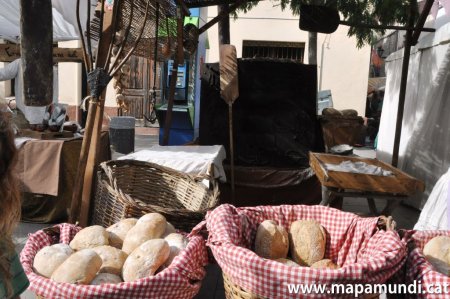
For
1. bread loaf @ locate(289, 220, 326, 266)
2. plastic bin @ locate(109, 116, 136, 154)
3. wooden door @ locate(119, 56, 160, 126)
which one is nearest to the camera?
bread loaf @ locate(289, 220, 326, 266)

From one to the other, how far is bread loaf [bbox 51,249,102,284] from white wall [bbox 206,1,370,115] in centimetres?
1229

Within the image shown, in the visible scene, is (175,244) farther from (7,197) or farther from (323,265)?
(7,197)

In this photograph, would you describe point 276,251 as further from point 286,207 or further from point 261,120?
point 261,120

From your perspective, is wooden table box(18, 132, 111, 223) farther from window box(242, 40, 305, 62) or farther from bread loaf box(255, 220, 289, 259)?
window box(242, 40, 305, 62)

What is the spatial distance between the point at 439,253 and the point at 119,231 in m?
1.47

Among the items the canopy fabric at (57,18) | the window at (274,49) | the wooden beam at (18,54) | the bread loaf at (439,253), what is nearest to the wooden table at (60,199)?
the canopy fabric at (57,18)

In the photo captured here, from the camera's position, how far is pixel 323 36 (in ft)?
43.5

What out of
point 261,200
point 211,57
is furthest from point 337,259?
point 211,57

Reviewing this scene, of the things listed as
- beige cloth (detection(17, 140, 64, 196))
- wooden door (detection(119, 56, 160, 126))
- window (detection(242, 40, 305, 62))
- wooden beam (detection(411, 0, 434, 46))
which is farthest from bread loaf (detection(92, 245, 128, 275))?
window (detection(242, 40, 305, 62))

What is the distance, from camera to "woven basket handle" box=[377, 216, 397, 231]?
1667 mm

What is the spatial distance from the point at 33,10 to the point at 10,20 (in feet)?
20.2

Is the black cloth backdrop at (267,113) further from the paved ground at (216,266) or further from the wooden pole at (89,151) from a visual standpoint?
the wooden pole at (89,151)

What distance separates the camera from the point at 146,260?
1.63 m

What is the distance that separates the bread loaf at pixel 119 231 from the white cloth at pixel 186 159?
991mm
